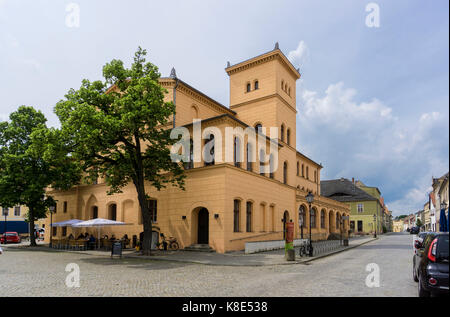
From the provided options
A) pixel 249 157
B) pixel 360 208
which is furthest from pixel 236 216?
pixel 360 208

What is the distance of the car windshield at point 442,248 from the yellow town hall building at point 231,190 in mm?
16208

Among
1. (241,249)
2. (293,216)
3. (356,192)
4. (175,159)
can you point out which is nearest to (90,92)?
(175,159)

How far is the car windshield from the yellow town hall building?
53.2 ft

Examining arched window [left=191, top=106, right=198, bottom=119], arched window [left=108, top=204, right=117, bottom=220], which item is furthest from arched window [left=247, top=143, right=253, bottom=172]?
arched window [left=108, top=204, right=117, bottom=220]

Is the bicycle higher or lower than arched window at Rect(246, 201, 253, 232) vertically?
lower

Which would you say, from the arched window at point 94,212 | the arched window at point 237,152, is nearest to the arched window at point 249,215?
the arched window at point 237,152

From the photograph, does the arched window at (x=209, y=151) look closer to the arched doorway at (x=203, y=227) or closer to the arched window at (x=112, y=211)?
the arched doorway at (x=203, y=227)

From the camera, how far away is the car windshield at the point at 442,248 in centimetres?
790

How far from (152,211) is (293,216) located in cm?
1468

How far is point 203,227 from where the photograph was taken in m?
25.8

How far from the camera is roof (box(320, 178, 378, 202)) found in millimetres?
72562

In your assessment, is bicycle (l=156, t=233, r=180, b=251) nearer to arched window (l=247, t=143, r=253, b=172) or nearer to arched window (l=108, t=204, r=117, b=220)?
arched window (l=247, t=143, r=253, b=172)

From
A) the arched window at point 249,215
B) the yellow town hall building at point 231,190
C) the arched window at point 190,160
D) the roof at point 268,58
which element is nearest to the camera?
the yellow town hall building at point 231,190
